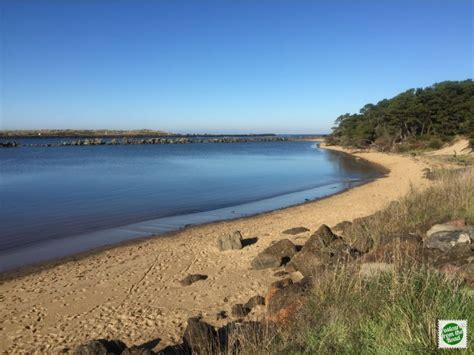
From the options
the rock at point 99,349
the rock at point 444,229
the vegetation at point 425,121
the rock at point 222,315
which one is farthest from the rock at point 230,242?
the vegetation at point 425,121

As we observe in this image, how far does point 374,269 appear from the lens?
6.44 m

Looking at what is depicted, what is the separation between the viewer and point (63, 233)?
15.5 m

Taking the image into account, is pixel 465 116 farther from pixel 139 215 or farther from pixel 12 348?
pixel 12 348

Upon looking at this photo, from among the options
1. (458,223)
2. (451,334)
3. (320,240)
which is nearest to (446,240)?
(458,223)

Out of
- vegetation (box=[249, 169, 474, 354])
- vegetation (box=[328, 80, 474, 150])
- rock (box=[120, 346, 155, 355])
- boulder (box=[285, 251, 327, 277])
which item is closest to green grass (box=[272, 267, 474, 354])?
vegetation (box=[249, 169, 474, 354])

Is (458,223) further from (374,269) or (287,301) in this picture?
(287,301)

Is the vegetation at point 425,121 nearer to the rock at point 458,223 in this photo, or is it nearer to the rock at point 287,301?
the rock at point 458,223

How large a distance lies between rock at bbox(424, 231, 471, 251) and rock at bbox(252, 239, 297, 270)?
3543mm

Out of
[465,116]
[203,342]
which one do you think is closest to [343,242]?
[203,342]

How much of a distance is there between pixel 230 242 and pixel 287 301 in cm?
607

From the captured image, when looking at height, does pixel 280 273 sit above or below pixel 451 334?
below

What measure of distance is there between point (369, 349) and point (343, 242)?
248 inches

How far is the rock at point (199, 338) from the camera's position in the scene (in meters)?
5.80

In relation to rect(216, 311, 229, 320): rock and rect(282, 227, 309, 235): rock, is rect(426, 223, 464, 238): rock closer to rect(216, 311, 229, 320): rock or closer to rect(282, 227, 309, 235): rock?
rect(216, 311, 229, 320): rock
